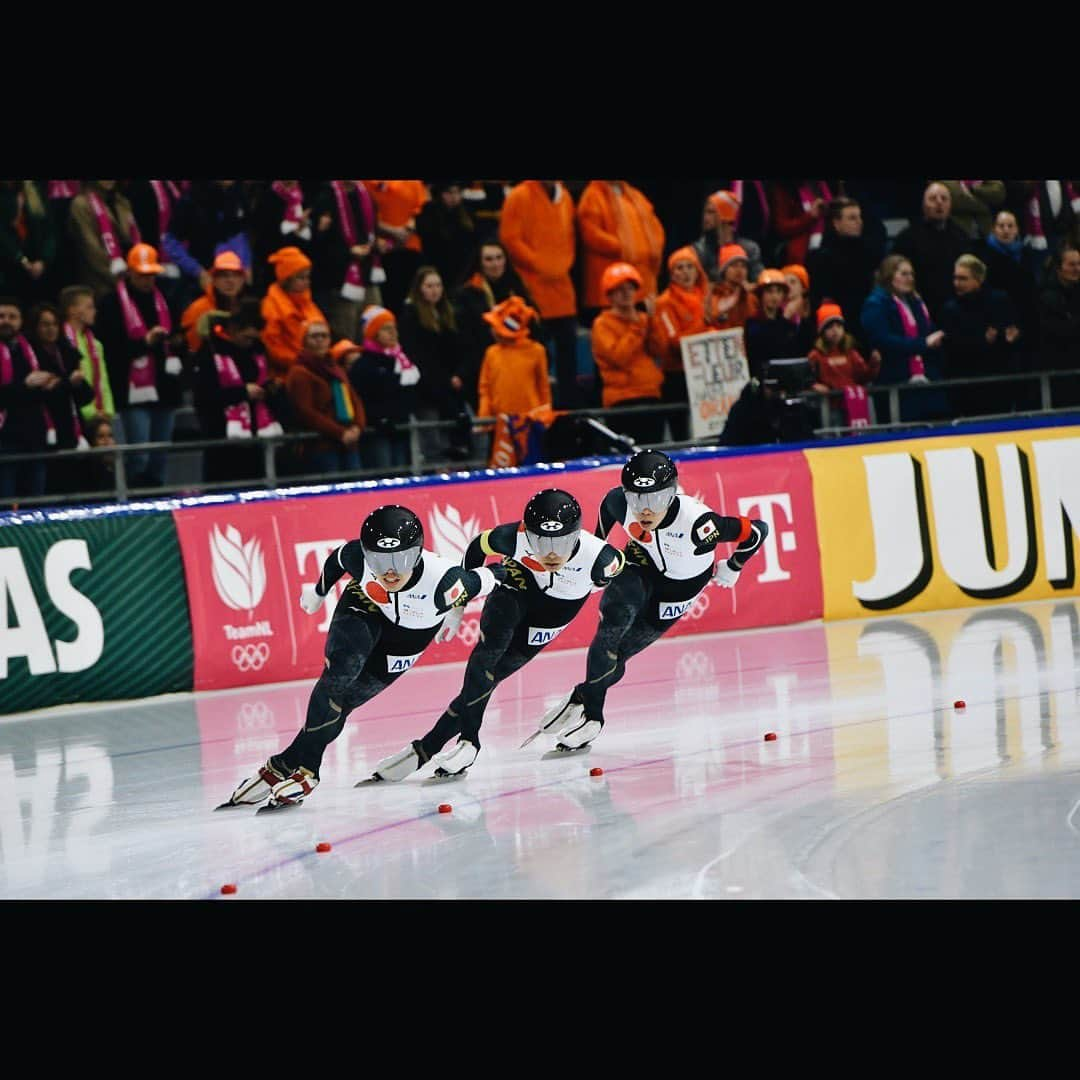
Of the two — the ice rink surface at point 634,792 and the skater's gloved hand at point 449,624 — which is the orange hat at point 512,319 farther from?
the skater's gloved hand at point 449,624

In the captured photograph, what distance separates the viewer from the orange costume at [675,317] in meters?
15.4

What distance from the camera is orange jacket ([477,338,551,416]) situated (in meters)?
14.6

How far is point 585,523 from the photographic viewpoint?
14.7 meters

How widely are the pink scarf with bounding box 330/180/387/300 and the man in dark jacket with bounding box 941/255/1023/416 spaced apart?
5278 millimetres

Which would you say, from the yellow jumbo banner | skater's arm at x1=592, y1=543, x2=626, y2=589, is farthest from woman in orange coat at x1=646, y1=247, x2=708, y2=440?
skater's arm at x1=592, y1=543, x2=626, y2=589

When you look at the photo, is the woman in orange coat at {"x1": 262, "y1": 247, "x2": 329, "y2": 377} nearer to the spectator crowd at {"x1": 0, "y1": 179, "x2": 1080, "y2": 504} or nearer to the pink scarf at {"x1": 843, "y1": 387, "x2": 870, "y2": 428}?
the spectator crowd at {"x1": 0, "y1": 179, "x2": 1080, "y2": 504}

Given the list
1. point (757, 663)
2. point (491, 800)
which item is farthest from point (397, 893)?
point (757, 663)

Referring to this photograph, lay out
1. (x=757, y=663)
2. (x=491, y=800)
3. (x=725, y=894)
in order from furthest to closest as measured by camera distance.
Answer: (x=757, y=663)
(x=491, y=800)
(x=725, y=894)

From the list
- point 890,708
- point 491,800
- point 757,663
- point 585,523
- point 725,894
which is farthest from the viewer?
point 585,523

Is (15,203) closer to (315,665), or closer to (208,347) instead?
(208,347)

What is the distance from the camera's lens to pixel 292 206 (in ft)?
47.7

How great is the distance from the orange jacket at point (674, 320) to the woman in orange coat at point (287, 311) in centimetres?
286

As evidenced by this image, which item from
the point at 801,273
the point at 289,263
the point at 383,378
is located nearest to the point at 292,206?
the point at 289,263

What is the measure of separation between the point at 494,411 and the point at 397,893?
7997 millimetres
